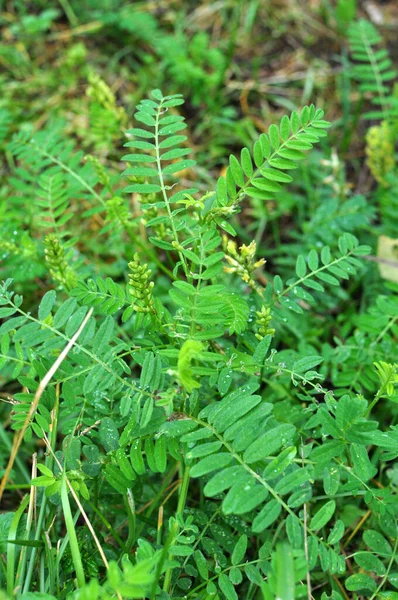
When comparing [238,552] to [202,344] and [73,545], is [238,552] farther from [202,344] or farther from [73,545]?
[202,344]

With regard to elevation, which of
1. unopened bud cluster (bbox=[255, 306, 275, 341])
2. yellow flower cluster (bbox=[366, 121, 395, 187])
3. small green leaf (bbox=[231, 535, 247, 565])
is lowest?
small green leaf (bbox=[231, 535, 247, 565])

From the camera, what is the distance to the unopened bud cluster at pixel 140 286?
151 centimetres

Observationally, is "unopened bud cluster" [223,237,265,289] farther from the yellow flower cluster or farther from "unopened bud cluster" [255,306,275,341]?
the yellow flower cluster

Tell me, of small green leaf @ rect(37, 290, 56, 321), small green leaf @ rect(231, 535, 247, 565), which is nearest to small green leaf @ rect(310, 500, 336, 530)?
small green leaf @ rect(231, 535, 247, 565)

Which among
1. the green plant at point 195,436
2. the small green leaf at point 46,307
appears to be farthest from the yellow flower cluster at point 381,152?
the small green leaf at point 46,307

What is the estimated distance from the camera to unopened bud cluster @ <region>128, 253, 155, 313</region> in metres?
1.51

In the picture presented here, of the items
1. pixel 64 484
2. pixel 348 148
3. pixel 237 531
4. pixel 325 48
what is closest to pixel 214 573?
pixel 237 531

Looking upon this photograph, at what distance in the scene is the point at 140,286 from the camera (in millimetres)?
1531

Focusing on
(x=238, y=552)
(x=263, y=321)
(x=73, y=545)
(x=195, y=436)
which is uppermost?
(x=263, y=321)

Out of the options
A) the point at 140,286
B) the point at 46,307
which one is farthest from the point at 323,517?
the point at 46,307

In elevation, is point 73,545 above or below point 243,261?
below

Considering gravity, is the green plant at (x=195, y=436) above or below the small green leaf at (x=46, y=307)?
below

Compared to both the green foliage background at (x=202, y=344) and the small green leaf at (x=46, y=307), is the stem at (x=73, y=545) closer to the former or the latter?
the green foliage background at (x=202, y=344)

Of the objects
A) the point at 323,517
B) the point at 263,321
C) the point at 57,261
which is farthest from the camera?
the point at 57,261
